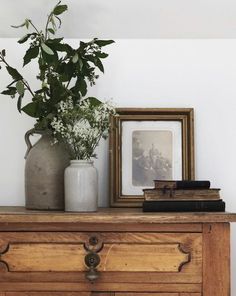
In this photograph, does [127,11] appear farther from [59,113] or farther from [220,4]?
[59,113]

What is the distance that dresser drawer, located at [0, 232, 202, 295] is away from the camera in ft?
4.92

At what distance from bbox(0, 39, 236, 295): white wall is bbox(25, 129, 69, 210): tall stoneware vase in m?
0.27

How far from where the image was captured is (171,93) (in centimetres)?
199

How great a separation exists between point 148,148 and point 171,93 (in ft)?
0.76

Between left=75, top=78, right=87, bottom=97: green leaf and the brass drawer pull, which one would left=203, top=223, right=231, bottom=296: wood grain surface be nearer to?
the brass drawer pull

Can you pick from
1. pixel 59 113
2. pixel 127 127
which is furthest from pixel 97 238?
pixel 127 127

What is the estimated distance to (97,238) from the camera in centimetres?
150

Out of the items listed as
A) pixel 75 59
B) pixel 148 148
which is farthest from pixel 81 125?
pixel 148 148

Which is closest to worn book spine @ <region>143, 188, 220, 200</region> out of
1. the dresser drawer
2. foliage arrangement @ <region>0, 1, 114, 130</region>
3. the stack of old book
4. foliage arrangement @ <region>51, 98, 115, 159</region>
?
the stack of old book

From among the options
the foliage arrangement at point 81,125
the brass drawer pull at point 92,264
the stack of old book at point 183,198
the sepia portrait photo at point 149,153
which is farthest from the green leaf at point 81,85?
the brass drawer pull at point 92,264

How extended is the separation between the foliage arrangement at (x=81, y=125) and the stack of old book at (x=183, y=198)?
236 millimetres

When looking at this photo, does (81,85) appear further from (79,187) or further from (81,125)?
(79,187)

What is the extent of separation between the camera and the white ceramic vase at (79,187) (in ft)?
5.29

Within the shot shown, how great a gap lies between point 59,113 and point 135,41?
495 mm
